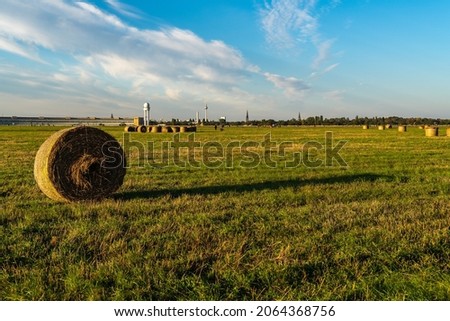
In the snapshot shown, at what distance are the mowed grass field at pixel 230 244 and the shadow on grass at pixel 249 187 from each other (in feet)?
0.30

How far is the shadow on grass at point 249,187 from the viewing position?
11.5 metres

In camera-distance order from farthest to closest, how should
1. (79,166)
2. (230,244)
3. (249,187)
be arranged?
(249,187) < (79,166) < (230,244)

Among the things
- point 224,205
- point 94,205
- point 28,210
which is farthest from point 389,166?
point 28,210

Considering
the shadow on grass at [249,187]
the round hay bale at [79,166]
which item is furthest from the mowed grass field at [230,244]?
the round hay bale at [79,166]

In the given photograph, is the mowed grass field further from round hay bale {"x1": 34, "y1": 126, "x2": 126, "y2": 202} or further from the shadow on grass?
round hay bale {"x1": 34, "y1": 126, "x2": 126, "y2": 202}

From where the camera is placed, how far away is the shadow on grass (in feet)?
37.8

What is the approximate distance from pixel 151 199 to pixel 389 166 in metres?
11.8

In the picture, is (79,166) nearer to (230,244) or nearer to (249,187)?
(249,187)

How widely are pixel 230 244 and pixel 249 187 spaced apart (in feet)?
20.1

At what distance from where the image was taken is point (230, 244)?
652cm

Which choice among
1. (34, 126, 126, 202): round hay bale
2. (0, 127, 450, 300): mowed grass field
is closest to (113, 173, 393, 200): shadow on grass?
(0, 127, 450, 300): mowed grass field

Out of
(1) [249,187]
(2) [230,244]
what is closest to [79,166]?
(1) [249,187]

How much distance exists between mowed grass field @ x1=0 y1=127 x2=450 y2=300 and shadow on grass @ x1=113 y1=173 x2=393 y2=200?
92 millimetres
